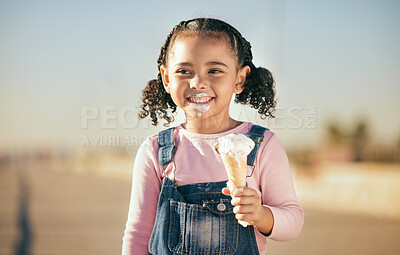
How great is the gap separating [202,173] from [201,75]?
0.68 feet

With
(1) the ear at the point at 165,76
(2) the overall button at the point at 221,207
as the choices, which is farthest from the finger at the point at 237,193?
(1) the ear at the point at 165,76

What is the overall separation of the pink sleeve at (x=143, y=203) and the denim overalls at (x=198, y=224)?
30mm

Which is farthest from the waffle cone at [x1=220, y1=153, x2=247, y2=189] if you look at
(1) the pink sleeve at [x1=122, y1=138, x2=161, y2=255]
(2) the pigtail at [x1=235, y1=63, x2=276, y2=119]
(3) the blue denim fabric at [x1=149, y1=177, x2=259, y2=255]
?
(2) the pigtail at [x1=235, y1=63, x2=276, y2=119]

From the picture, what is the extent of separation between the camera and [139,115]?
1.24 metres

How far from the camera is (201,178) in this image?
98 cm

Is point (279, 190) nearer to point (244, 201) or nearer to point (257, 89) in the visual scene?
point (244, 201)

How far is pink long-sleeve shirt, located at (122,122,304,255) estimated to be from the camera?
96cm

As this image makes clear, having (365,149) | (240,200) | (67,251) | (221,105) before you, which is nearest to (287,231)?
(240,200)

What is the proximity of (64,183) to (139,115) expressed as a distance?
280 cm

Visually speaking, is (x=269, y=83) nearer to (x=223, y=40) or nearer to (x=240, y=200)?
(x=223, y=40)

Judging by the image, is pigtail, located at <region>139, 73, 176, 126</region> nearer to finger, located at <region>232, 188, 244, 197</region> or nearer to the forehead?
the forehead

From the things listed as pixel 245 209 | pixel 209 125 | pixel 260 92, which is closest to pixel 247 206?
pixel 245 209

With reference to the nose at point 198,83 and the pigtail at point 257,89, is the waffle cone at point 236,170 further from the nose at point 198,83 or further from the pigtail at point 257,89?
the pigtail at point 257,89

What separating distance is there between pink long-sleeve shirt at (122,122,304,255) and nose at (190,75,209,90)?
126mm
